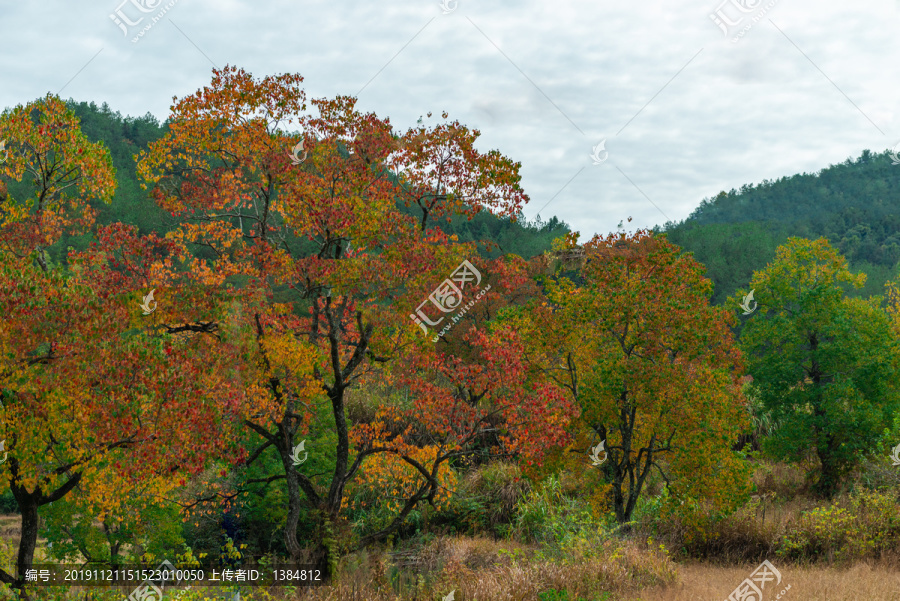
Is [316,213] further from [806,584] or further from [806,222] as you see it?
[806,222]

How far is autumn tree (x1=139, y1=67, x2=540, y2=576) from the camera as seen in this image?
10.9 metres

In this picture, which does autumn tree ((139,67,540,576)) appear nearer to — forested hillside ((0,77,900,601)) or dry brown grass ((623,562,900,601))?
forested hillside ((0,77,900,601))

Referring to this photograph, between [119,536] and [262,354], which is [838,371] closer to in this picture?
[262,354]

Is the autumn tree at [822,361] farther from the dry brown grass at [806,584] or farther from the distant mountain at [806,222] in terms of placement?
the distant mountain at [806,222]

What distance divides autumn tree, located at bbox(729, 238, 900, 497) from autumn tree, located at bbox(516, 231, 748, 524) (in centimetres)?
458

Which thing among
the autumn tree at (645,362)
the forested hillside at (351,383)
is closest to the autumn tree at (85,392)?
the forested hillside at (351,383)

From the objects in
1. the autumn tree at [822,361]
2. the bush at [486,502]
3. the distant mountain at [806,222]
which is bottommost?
the bush at [486,502]

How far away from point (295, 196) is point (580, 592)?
25.4ft

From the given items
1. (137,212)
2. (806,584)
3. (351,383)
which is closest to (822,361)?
(806,584)

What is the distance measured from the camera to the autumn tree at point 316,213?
10.9 metres

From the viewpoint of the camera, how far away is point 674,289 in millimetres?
14812

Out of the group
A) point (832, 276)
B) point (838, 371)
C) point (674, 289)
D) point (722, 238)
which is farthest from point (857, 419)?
point (722, 238)

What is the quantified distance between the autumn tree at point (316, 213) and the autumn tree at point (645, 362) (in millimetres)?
3930

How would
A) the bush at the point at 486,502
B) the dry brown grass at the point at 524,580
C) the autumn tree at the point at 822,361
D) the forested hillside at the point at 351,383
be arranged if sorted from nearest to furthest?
1. the forested hillside at the point at 351,383
2. the dry brown grass at the point at 524,580
3. the bush at the point at 486,502
4. the autumn tree at the point at 822,361
